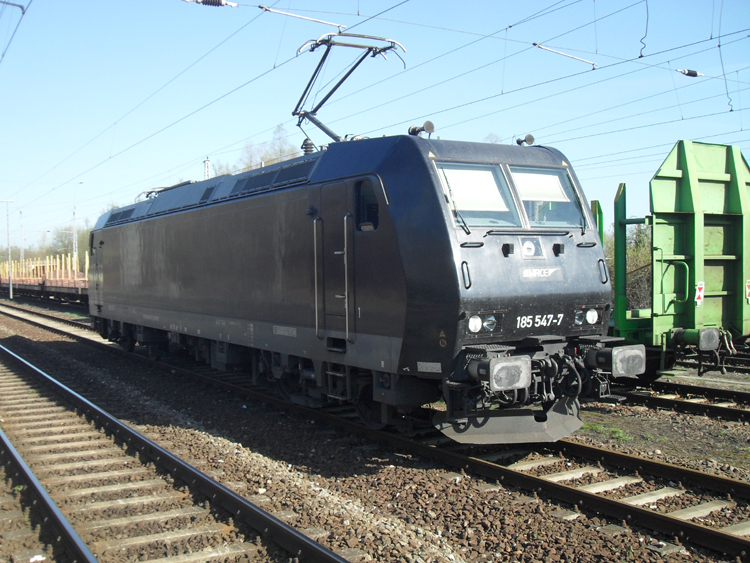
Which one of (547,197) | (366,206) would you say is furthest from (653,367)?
→ (366,206)

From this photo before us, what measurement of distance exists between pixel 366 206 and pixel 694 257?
17.9 feet

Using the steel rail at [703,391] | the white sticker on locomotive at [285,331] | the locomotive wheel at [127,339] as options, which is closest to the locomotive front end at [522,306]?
the white sticker on locomotive at [285,331]

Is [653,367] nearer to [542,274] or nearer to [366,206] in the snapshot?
[542,274]

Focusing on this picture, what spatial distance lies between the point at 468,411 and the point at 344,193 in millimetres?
2774

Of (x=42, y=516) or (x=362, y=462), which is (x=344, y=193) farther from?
(x=42, y=516)

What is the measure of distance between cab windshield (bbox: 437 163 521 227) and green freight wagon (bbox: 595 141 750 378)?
3.52 meters

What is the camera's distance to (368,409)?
26.2ft

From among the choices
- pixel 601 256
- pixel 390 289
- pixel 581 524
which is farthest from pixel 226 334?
pixel 581 524

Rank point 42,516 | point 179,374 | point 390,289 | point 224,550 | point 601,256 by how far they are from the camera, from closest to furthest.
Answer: point 224,550 < point 42,516 < point 390,289 < point 601,256 < point 179,374

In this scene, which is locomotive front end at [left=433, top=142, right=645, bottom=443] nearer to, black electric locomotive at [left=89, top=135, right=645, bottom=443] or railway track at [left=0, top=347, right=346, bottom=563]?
black electric locomotive at [left=89, top=135, right=645, bottom=443]

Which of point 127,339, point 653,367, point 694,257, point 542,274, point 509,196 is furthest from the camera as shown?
point 127,339

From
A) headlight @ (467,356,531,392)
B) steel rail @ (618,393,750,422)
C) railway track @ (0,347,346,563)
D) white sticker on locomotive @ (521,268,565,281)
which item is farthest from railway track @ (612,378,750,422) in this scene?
railway track @ (0,347,346,563)

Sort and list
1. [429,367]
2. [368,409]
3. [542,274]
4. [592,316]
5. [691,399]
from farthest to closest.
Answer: [691,399]
[368,409]
[592,316]
[542,274]
[429,367]

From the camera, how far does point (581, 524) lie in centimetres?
521
